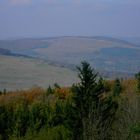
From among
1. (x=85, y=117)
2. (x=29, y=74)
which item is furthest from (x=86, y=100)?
(x=29, y=74)

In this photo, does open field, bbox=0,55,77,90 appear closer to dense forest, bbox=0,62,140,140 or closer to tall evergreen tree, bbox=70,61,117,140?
dense forest, bbox=0,62,140,140

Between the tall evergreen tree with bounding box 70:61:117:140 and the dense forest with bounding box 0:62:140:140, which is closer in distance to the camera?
the dense forest with bounding box 0:62:140:140

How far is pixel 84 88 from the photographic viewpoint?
23.5 m

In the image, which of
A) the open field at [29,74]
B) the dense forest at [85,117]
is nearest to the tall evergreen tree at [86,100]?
the dense forest at [85,117]

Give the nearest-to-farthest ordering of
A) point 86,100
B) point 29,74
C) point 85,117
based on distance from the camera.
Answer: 1. point 85,117
2. point 86,100
3. point 29,74

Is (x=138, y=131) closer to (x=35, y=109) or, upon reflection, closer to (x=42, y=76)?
(x=35, y=109)

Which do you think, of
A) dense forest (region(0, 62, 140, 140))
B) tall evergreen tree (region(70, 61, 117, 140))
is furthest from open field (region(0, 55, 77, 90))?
tall evergreen tree (region(70, 61, 117, 140))

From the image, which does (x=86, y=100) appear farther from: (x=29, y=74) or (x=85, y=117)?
(x=29, y=74)

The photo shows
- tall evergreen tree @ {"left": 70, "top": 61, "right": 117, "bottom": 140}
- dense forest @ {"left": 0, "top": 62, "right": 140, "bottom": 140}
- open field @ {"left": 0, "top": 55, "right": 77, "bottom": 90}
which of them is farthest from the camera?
open field @ {"left": 0, "top": 55, "right": 77, "bottom": 90}

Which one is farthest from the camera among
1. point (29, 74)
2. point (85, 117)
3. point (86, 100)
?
point (29, 74)

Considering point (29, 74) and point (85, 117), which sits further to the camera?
point (29, 74)

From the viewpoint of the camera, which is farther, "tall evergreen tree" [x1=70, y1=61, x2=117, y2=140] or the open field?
the open field

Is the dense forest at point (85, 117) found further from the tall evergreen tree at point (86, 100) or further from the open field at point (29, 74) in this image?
the open field at point (29, 74)

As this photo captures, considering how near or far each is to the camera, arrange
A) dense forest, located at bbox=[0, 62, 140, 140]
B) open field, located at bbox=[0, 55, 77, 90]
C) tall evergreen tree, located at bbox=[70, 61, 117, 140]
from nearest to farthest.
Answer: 1. dense forest, located at bbox=[0, 62, 140, 140]
2. tall evergreen tree, located at bbox=[70, 61, 117, 140]
3. open field, located at bbox=[0, 55, 77, 90]
